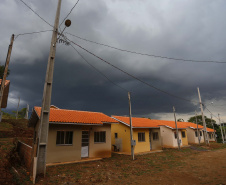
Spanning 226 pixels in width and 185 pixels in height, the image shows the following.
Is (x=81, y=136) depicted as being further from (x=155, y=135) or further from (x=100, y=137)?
(x=155, y=135)

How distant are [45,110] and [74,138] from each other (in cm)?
662

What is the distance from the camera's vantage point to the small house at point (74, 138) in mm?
12977

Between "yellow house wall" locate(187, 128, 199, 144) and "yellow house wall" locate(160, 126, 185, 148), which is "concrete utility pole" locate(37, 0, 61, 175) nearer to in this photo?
"yellow house wall" locate(160, 126, 185, 148)

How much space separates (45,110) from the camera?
27.9 feet

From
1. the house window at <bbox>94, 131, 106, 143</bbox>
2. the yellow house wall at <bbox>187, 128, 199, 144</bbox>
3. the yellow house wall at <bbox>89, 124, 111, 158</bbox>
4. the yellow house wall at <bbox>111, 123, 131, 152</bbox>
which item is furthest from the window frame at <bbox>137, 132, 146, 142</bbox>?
the yellow house wall at <bbox>187, 128, 199, 144</bbox>

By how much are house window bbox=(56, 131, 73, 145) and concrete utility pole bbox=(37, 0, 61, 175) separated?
549cm

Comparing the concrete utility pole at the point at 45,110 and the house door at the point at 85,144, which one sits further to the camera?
the house door at the point at 85,144

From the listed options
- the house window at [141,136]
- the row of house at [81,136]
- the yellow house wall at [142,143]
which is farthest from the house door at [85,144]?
the house window at [141,136]

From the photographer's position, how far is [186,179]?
8484mm

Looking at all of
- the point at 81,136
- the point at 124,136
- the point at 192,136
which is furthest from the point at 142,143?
the point at 192,136

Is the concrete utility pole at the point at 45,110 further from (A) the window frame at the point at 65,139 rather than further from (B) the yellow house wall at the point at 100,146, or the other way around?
(B) the yellow house wall at the point at 100,146

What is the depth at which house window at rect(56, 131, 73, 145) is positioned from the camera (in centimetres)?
1340

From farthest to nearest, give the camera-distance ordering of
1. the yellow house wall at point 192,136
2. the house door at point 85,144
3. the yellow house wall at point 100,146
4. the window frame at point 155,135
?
1. the yellow house wall at point 192,136
2. the window frame at point 155,135
3. the yellow house wall at point 100,146
4. the house door at point 85,144

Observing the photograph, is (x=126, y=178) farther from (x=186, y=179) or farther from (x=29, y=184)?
(x=29, y=184)
